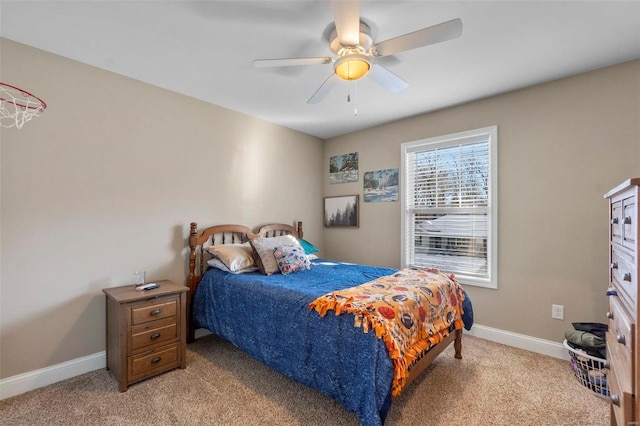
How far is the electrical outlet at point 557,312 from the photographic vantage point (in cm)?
259

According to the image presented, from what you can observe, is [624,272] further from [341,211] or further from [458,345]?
[341,211]

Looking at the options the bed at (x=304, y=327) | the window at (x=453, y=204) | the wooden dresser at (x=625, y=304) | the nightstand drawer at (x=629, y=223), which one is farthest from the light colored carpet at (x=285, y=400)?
the nightstand drawer at (x=629, y=223)

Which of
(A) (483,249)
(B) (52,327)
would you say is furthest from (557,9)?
(B) (52,327)

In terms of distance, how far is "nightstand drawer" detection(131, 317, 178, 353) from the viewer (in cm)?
220

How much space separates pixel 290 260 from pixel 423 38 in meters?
2.14

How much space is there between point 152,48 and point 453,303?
10.3 feet

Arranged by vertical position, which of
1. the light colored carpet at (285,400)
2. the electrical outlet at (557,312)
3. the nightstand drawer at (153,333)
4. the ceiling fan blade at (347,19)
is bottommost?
the light colored carpet at (285,400)

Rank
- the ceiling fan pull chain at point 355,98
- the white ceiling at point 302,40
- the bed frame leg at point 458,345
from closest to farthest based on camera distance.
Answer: the white ceiling at point 302,40 < the bed frame leg at point 458,345 < the ceiling fan pull chain at point 355,98

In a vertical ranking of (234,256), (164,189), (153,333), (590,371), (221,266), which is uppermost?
(164,189)

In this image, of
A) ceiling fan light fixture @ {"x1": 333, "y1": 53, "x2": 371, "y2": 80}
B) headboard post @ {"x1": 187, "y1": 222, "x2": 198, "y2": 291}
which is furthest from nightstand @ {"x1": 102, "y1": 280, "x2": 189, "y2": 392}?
ceiling fan light fixture @ {"x1": 333, "y1": 53, "x2": 371, "y2": 80}

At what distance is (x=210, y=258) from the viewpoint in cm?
314

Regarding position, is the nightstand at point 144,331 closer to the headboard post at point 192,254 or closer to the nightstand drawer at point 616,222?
the headboard post at point 192,254

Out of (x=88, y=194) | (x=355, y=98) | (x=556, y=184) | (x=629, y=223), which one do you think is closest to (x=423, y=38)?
(x=629, y=223)

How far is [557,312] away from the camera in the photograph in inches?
103
